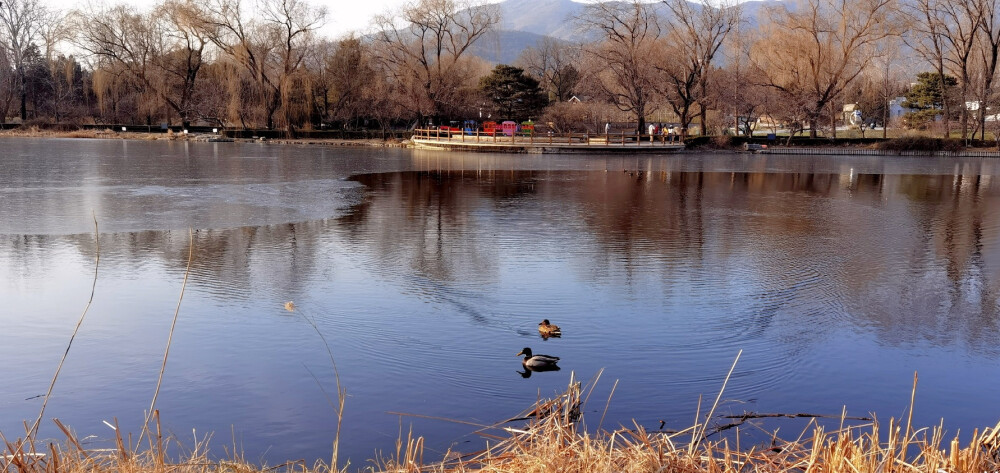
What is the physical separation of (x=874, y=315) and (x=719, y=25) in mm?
41144

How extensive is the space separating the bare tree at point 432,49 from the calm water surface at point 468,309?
35288 mm

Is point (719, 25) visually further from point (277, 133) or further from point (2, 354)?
point (2, 354)

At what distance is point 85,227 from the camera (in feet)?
46.4

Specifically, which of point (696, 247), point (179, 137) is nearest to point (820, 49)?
point (696, 247)

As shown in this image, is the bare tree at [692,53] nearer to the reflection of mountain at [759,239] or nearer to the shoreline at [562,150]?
the shoreline at [562,150]

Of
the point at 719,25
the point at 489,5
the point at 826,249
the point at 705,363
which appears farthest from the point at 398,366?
the point at 489,5

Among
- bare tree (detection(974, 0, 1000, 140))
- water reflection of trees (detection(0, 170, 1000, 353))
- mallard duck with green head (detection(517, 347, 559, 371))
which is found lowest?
mallard duck with green head (detection(517, 347, 559, 371))

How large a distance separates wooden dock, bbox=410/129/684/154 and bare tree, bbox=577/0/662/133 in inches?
109

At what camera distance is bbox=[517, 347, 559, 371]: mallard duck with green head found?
23.6 feet

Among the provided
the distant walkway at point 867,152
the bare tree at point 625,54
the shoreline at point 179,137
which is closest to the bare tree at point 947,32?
the distant walkway at point 867,152

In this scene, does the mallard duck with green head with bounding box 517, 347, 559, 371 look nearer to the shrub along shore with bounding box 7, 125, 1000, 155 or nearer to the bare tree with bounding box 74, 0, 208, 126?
the shrub along shore with bounding box 7, 125, 1000, 155

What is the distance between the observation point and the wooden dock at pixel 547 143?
140 ft

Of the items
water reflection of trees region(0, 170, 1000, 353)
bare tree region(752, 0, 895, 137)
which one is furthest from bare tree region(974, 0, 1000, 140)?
water reflection of trees region(0, 170, 1000, 353)

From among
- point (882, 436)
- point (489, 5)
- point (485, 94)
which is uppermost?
point (489, 5)
